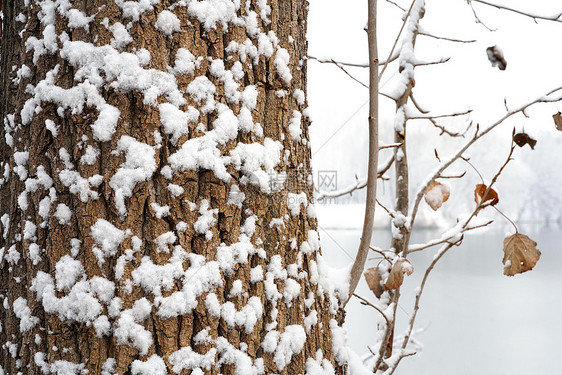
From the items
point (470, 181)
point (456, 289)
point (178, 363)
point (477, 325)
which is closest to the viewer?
point (178, 363)

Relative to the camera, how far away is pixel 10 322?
538 mm

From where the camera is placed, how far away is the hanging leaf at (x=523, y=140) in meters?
0.82

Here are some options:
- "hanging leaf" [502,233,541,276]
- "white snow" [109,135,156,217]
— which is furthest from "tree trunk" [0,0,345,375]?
"hanging leaf" [502,233,541,276]

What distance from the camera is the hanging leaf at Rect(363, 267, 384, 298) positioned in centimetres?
98

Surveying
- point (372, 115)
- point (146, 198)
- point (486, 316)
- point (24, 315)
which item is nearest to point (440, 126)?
point (372, 115)

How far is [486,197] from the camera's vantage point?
905 mm

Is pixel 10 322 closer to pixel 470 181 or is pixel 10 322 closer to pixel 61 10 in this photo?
pixel 61 10

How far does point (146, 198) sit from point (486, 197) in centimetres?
78

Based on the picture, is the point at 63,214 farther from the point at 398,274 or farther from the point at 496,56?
the point at 496,56

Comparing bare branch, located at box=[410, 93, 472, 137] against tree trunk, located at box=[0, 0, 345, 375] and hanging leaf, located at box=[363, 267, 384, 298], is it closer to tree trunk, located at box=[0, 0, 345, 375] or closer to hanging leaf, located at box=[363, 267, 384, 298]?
hanging leaf, located at box=[363, 267, 384, 298]

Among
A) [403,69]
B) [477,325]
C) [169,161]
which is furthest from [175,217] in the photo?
[477,325]

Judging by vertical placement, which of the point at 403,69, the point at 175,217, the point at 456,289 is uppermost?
the point at 403,69

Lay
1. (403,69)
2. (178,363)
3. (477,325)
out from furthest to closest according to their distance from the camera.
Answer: (477,325)
(403,69)
(178,363)

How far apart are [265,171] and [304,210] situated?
4.0 inches
